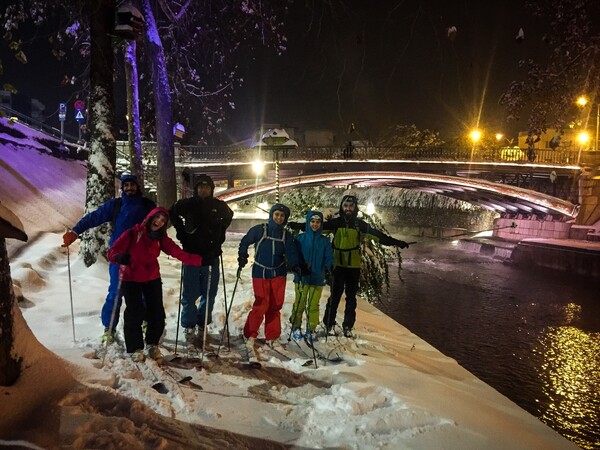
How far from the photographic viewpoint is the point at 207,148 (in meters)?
25.0

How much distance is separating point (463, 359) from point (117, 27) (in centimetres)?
955

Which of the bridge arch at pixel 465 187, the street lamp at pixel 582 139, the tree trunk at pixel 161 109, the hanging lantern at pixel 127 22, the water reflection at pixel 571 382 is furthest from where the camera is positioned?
the street lamp at pixel 582 139

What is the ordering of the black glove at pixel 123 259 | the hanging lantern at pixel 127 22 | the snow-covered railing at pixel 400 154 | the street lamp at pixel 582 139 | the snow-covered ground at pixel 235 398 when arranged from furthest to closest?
the street lamp at pixel 582 139, the snow-covered railing at pixel 400 154, the hanging lantern at pixel 127 22, the black glove at pixel 123 259, the snow-covered ground at pixel 235 398

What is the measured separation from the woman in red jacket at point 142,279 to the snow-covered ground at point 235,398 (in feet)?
0.75

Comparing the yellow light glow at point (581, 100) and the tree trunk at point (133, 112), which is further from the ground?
the yellow light glow at point (581, 100)

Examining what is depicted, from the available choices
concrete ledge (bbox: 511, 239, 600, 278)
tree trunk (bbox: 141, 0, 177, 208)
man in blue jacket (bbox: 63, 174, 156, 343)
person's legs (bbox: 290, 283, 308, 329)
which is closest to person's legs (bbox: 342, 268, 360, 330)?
person's legs (bbox: 290, 283, 308, 329)

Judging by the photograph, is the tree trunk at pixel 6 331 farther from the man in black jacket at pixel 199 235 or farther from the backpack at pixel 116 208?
the man in black jacket at pixel 199 235

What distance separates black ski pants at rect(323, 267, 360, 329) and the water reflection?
3796 mm

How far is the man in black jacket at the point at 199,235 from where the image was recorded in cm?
490

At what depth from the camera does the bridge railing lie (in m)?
25.8

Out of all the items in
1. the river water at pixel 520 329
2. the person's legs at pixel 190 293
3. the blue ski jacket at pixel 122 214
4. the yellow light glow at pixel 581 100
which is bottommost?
the river water at pixel 520 329

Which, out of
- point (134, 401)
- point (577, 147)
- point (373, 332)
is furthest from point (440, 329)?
point (577, 147)

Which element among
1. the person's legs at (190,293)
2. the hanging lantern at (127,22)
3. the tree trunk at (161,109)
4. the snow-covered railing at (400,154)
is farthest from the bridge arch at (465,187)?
the person's legs at (190,293)

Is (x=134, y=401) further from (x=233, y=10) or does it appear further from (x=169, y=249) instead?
(x=233, y=10)
